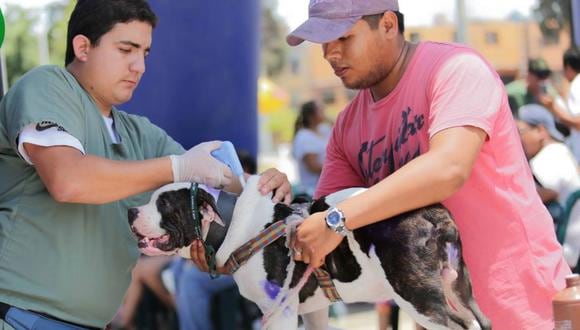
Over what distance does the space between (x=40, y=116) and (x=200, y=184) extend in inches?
20.5

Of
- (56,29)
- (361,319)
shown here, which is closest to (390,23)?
(361,319)

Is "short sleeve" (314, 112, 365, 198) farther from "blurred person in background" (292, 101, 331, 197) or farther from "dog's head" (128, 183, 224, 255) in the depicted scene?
"blurred person in background" (292, 101, 331, 197)

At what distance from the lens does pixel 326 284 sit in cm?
285

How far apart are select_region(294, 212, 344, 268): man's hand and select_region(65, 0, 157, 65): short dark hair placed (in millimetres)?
848

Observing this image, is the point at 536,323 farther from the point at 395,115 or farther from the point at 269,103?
the point at 269,103

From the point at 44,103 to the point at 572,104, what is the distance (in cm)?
543

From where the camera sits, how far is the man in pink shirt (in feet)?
8.63

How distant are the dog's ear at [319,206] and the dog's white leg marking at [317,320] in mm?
390

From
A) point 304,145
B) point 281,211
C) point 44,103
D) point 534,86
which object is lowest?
point 304,145

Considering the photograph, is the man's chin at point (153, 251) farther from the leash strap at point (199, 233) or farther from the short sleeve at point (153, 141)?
the short sleeve at point (153, 141)

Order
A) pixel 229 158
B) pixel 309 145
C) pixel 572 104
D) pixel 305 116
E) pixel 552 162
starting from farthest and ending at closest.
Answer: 1. pixel 305 116
2. pixel 309 145
3. pixel 572 104
4. pixel 552 162
5. pixel 229 158

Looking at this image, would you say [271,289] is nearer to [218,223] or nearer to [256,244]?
[256,244]

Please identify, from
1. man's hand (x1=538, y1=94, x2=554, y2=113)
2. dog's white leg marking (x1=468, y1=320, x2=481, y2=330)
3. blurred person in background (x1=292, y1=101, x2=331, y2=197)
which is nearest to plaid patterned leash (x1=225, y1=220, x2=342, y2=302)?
dog's white leg marking (x1=468, y1=320, x2=481, y2=330)

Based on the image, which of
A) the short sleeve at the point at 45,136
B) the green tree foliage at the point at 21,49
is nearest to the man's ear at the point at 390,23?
the short sleeve at the point at 45,136
